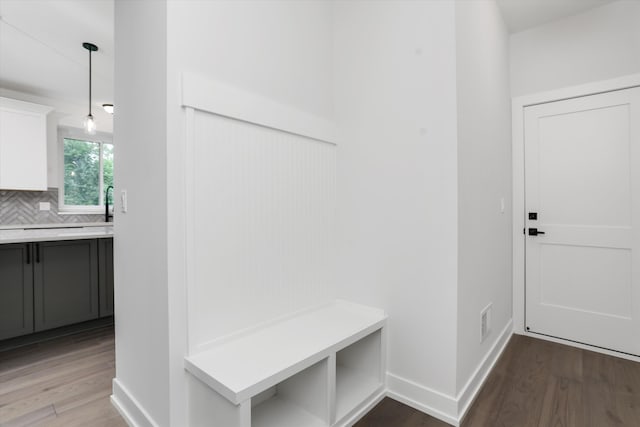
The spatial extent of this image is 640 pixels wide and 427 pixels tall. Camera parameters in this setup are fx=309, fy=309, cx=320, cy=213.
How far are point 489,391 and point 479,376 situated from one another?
88 millimetres

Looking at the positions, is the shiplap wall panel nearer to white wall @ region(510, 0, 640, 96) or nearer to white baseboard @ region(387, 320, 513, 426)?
white baseboard @ region(387, 320, 513, 426)

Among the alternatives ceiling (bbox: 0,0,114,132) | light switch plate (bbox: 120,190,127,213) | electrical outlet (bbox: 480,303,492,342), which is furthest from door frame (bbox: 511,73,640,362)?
ceiling (bbox: 0,0,114,132)

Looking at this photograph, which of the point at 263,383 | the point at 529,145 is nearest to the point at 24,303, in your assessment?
the point at 263,383

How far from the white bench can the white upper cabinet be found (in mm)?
3932

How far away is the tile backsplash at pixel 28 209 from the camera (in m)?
3.79

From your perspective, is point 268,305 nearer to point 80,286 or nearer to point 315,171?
point 315,171

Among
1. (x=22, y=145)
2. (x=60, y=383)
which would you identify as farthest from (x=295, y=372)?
(x=22, y=145)

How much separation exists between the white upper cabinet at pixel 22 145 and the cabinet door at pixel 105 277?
174cm

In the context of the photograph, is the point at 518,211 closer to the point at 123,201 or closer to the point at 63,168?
the point at 123,201

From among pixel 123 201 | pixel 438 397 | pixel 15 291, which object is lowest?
pixel 438 397

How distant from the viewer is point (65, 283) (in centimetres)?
274

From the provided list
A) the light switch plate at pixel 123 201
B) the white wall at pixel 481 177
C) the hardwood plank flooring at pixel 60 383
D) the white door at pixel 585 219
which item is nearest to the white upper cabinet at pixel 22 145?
the hardwood plank flooring at pixel 60 383

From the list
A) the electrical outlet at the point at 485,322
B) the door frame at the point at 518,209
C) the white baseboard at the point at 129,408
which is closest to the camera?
the white baseboard at the point at 129,408

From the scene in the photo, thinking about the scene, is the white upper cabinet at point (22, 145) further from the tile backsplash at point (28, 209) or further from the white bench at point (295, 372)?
the white bench at point (295, 372)
